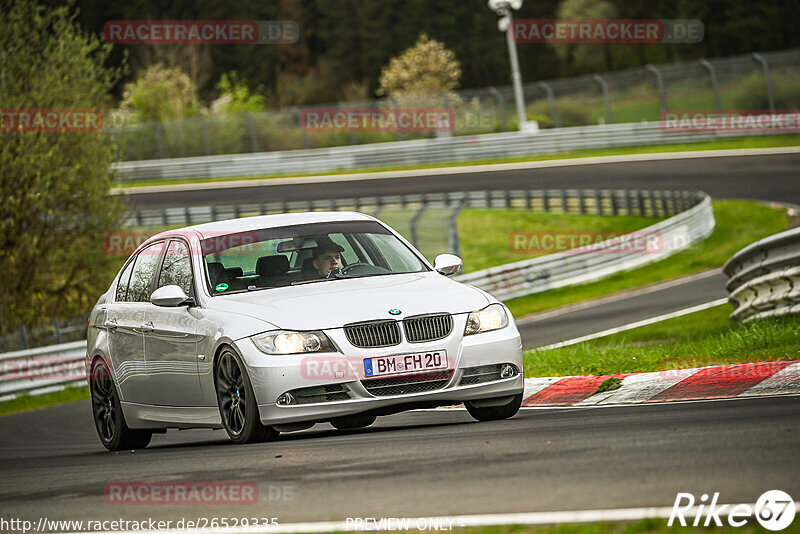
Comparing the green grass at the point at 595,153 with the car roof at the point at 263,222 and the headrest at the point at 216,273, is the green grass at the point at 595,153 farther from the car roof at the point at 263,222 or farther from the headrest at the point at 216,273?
the headrest at the point at 216,273

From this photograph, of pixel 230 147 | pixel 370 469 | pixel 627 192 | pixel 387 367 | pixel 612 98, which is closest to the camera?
pixel 370 469

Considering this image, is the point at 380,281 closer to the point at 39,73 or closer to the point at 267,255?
the point at 267,255

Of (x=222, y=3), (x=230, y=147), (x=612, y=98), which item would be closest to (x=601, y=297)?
(x=612, y=98)

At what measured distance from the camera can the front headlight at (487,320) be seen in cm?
863

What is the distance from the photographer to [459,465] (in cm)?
652

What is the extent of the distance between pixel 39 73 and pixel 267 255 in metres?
19.3

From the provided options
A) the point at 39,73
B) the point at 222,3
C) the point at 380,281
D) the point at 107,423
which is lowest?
the point at 107,423

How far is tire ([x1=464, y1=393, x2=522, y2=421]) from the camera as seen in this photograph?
901cm

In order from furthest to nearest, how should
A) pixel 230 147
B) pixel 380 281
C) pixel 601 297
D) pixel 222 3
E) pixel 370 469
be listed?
1. pixel 222 3
2. pixel 230 147
3. pixel 601 297
4. pixel 380 281
5. pixel 370 469

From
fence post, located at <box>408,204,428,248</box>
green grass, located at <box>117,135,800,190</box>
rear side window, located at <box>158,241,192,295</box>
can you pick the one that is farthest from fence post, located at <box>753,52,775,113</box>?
rear side window, located at <box>158,241,192,295</box>

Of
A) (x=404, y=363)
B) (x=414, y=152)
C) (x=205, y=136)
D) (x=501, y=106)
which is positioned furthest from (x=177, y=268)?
(x=205, y=136)

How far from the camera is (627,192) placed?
37812 mm

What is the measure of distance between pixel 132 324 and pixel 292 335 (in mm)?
2247

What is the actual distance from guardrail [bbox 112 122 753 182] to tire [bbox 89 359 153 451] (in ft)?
128
